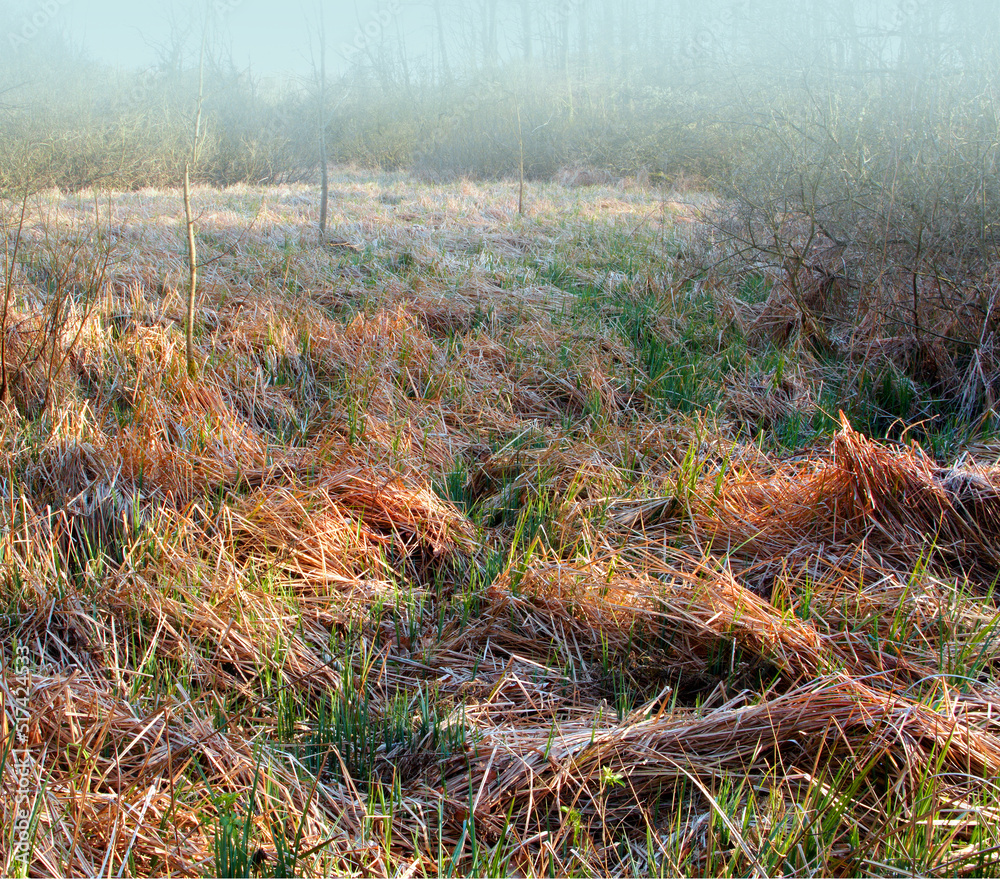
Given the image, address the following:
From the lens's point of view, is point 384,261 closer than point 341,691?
No

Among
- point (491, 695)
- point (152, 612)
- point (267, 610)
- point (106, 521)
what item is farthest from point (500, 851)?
point (106, 521)

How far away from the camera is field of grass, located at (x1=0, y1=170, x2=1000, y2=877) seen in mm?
1602

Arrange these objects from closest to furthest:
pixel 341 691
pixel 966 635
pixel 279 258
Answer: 1. pixel 341 691
2. pixel 966 635
3. pixel 279 258

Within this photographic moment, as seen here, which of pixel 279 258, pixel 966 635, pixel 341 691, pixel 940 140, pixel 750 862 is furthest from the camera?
pixel 279 258

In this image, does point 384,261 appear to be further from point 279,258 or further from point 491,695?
point 491,695

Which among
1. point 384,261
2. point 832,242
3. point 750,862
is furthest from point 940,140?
point 750,862

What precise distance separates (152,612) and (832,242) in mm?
5791

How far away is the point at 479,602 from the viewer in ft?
8.50

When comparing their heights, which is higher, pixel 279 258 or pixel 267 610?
pixel 279 258

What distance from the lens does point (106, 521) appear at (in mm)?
2797

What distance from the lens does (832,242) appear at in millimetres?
5988

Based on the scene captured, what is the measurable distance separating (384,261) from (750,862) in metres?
6.28

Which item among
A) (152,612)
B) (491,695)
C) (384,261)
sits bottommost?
(491,695)

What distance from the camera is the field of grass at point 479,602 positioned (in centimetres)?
160
